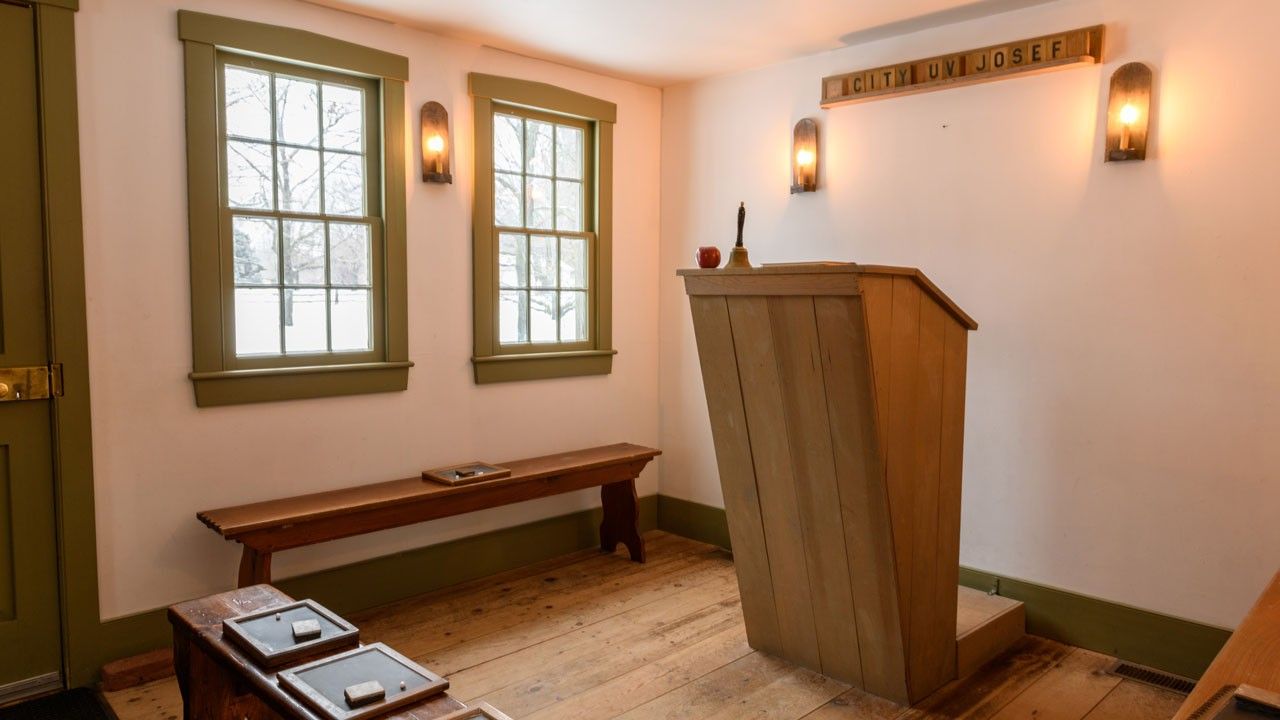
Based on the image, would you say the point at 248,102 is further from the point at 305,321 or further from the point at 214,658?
the point at 214,658

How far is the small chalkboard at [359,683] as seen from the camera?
168 centimetres

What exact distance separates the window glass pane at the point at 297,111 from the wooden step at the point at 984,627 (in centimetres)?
332

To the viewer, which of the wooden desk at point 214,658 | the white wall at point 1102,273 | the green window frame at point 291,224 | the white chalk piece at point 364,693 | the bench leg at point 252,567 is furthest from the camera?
the green window frame at point 291,224

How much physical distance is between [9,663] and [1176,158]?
15.2 feet

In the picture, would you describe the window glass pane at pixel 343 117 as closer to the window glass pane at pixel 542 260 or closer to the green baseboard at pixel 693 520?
the window glass pane at pixel 542 260

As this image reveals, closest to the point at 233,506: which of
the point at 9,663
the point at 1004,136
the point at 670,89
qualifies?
the point at 9,663

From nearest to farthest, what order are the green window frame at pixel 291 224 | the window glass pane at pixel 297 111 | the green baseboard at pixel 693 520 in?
the green window frame at pixel 291 224 → the window glass pane at pixel 297 111 → the green baseboard at pixel 693 520

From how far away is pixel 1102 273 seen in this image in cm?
338

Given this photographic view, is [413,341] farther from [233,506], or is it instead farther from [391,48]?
[391,48]

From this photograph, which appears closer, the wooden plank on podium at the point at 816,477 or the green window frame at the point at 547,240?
the wooden plank on podium at the point at 816,477

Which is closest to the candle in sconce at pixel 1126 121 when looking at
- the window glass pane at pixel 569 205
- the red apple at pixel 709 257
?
the red apple at pixel 709 257

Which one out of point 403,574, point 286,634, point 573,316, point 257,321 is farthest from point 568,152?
point 286,634

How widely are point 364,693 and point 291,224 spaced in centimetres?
244

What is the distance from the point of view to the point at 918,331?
2773 millimetres
